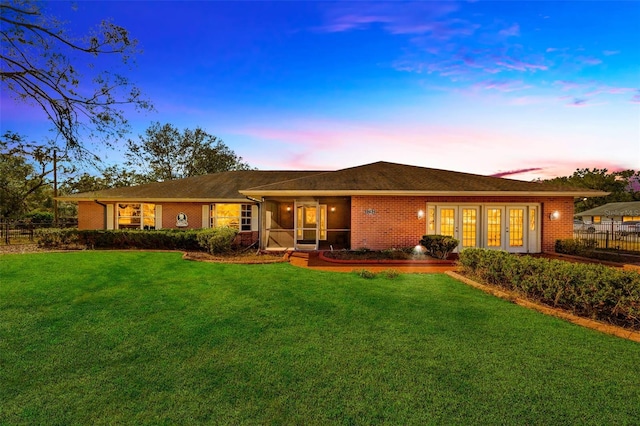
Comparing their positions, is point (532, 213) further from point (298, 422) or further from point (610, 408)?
point (298, 422)

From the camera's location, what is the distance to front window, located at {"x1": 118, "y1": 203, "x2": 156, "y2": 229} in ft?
52.9

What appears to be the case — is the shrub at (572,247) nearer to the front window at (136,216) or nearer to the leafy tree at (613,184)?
the front window at (136,216)

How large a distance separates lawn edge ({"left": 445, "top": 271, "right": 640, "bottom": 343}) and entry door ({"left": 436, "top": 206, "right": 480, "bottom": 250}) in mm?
5814

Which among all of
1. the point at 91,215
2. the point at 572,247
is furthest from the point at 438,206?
the point at 91,215

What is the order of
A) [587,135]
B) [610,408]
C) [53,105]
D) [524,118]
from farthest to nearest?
[587,135]
[524,118]
[53,105]
[610,408]

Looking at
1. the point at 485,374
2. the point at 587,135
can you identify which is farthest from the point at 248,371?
the point at 587,135

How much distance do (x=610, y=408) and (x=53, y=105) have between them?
946 centimetres

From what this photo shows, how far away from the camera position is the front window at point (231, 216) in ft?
51.6

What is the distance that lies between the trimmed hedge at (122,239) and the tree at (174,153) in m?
22.0

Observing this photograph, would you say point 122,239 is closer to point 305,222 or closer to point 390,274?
point 305,222

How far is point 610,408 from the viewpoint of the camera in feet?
8.57

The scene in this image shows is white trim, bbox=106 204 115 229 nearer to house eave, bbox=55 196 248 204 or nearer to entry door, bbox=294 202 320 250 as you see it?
house eave, bbox=55 196 248 204

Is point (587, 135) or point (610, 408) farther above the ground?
point (587, 135)

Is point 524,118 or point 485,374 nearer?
point 485,374
